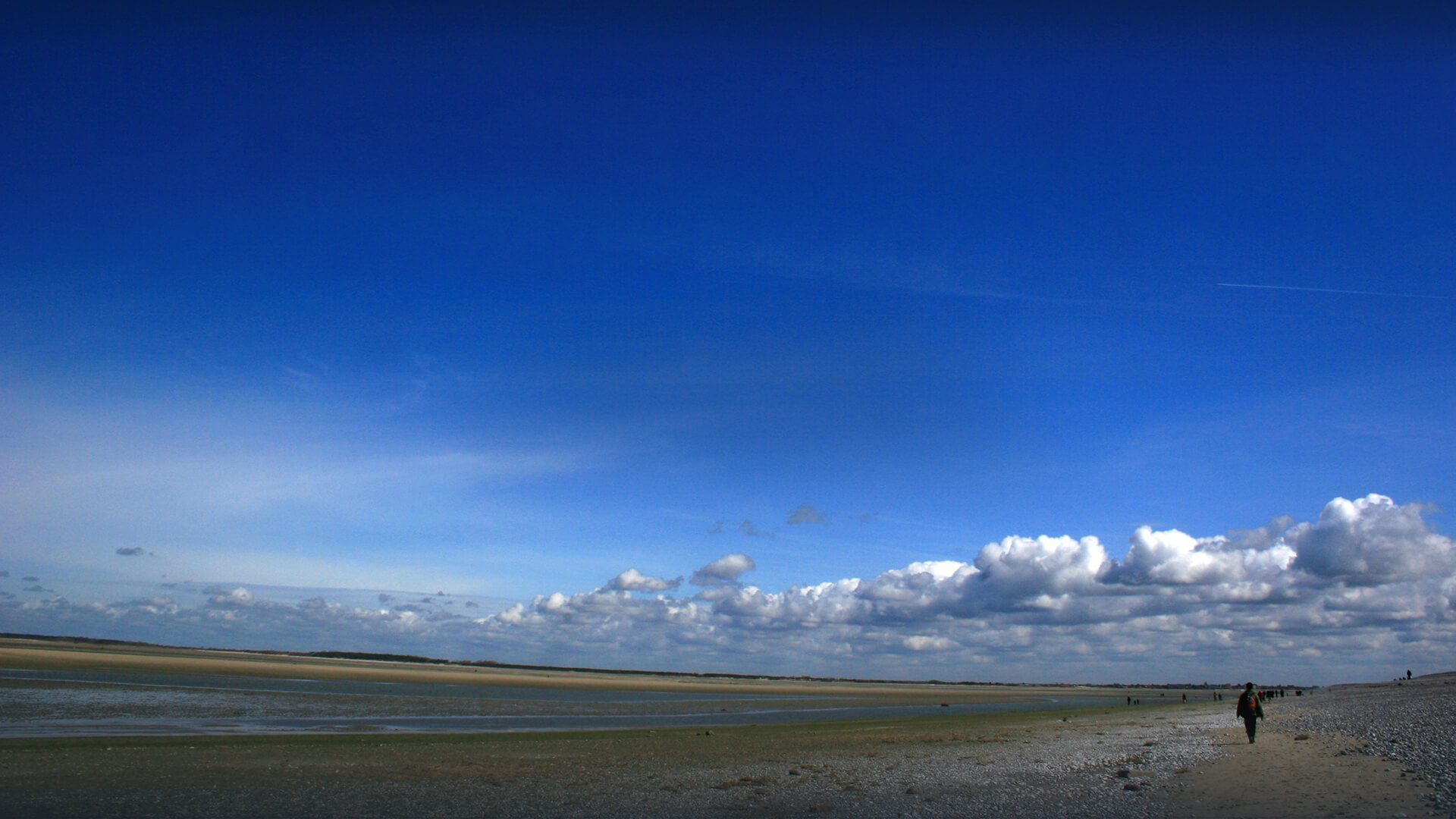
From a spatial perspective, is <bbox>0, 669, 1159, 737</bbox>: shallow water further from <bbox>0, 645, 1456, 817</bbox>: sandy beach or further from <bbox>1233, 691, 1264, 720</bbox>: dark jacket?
<bbox>1233, 691, 1264, 720</bbox>: dark jacket

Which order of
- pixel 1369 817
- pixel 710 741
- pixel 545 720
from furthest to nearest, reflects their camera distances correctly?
pixel 545 720
pixel 710 741
pixel 1369 817

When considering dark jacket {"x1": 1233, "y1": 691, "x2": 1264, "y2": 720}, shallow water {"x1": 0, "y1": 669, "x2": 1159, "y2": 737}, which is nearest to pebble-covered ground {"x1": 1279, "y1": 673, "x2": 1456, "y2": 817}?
dark jacket {"x1": 1233, "y1": 691, "x2": 1264, "y2": 720}

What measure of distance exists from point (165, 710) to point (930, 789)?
38984 millimetres

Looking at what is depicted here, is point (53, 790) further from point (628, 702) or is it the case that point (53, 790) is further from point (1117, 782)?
point (628, 702)

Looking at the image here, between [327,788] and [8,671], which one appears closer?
[327,788]

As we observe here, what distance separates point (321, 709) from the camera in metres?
46.4

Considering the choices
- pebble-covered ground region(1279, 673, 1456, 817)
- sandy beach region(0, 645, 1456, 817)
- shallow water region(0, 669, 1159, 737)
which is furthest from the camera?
shallow water region(0, 669, 1159, 737)

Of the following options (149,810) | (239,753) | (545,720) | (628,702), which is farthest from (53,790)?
(628,702)

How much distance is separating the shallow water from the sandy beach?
4889 millimetres

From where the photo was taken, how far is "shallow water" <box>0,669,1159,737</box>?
34062mm

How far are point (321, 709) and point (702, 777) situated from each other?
110 feet

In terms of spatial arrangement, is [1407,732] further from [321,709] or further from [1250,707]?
[321,709]

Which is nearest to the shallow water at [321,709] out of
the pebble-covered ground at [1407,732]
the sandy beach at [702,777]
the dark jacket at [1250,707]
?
the sandy beach at [702,777]

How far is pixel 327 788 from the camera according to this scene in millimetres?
19578
